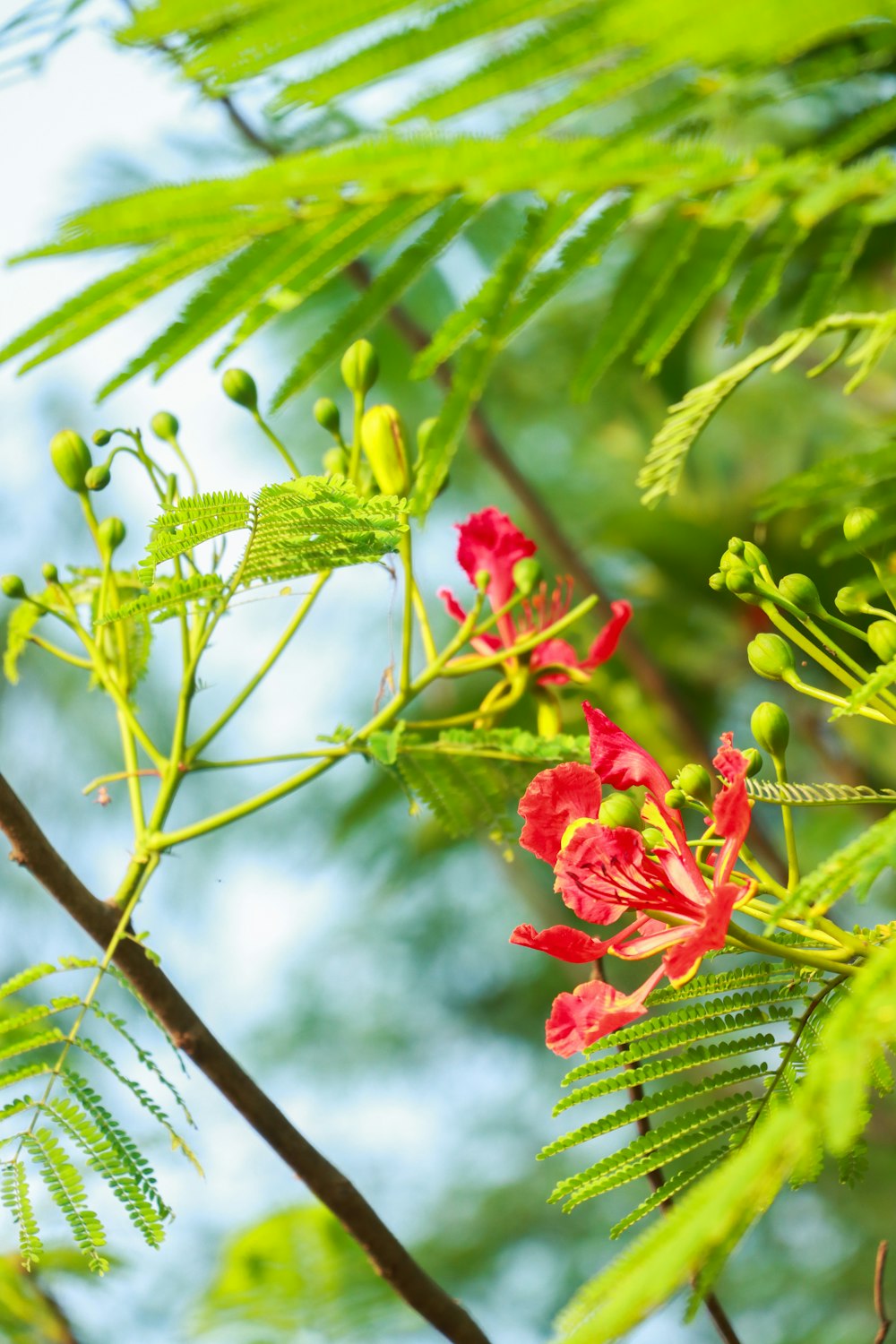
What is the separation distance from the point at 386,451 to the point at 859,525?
263 millimetres

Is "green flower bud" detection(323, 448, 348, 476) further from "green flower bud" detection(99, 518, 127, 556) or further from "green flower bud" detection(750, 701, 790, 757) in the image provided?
"green flower bud" detection(750, 701, 790, 757)

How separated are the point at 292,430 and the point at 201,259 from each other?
3376 millimetres

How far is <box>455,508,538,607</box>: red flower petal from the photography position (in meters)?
0.72

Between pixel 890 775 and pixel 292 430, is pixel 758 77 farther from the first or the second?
pixel 292 430

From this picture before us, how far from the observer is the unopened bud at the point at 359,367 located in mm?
688

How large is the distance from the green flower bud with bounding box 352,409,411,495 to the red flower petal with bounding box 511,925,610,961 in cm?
26

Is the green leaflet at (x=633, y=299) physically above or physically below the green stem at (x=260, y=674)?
above

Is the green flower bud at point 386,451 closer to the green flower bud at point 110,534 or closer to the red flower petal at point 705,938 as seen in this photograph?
the green flower bud at point 110,534

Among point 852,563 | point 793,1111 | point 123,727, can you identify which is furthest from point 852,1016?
point 852,563

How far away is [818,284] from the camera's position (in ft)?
1.69

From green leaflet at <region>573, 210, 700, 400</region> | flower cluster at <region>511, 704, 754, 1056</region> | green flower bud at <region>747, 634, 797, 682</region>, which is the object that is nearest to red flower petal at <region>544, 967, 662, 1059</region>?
flower cluster at <region>511, 704, 754, 1056</region>

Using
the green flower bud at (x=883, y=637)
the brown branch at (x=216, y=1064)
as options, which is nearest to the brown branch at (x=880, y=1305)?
the brown branch at (x=216, y=1064)

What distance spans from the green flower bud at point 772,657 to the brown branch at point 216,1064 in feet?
0.94

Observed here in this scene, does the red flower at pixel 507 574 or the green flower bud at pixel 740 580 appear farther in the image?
the red flower at pixel 507 574
